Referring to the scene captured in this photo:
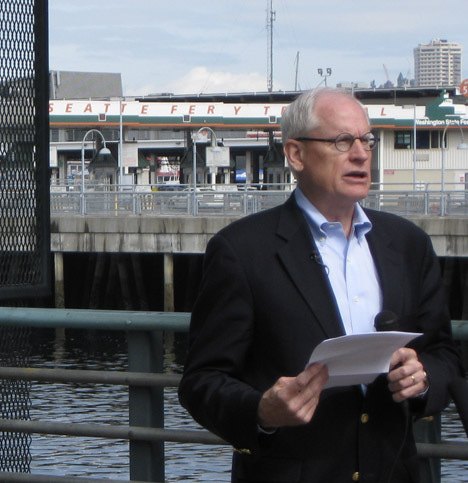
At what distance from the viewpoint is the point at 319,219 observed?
3.46 metres

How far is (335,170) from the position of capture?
→ 3.43 metres

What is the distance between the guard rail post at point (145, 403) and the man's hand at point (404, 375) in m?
1.58

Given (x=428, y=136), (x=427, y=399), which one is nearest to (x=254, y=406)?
(x=427, y=399)

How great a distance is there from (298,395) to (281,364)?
0.90 feet

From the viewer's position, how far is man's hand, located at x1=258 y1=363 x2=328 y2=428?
3.07 m

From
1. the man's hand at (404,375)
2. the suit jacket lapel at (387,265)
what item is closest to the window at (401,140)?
the suit jacket lapel at (387,265)

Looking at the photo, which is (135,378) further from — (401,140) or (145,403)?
(401,140)

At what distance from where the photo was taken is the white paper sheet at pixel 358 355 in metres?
3.06

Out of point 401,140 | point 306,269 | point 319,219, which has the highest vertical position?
point 401,140

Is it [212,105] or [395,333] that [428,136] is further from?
[395,333]

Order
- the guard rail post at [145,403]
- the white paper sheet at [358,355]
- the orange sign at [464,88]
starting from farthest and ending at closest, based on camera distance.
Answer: the orange sign at [464,88], the guard rail post at [145,403], the white paper sheet at [358,355]

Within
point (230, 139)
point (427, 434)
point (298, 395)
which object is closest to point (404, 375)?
point (298, 395)

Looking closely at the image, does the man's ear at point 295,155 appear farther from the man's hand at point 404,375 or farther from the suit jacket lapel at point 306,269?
the man's hand at point 404,375

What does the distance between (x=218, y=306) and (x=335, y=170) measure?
44cm
